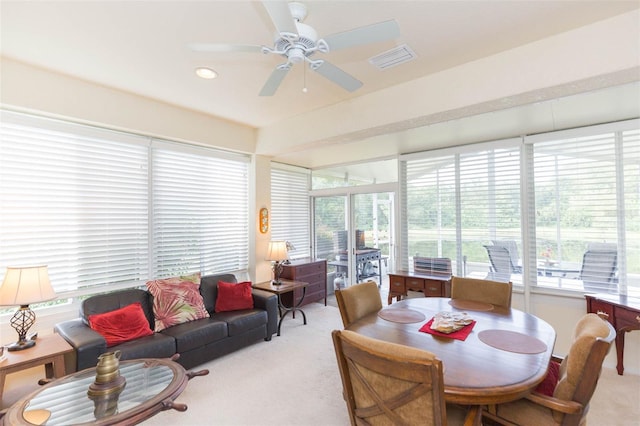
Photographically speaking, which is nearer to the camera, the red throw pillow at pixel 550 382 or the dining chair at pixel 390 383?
the dining chair at pixel 390 383

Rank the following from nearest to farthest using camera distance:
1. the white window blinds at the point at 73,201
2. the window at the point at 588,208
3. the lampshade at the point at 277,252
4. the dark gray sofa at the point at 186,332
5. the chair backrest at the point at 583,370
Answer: the chair backrest at the point at 583,370 < the dark gray sofa at the point at 186,332 < the white window blinds at the point at 73,201 < the window at the point at 588,208 < the lampshade at the point at 277,252

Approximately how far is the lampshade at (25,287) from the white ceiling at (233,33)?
71.2 inches

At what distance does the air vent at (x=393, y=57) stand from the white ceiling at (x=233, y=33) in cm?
4

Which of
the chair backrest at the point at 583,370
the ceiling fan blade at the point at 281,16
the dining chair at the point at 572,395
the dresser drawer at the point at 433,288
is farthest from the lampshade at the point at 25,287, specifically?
the dresser drawer at the point at 433,288

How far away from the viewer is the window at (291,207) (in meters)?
5.48

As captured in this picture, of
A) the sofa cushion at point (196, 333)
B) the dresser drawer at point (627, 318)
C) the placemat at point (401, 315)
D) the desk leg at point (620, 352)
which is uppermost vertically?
the placemat at point (401, 315)

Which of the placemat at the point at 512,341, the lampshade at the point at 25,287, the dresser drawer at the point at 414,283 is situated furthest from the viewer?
the dresser drawer at the point at 414,283

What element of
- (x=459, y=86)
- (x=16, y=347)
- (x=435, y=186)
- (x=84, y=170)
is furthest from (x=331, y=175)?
(x=16, y=347)

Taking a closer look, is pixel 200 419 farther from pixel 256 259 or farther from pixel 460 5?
pixel 460 5

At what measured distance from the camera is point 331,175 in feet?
19.7

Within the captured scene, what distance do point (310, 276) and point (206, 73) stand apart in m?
3.47

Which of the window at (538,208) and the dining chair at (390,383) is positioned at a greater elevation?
the window at (538,208)

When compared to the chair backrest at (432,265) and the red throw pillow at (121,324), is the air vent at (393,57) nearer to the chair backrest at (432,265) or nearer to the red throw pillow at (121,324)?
the chair backrest at (432,265)

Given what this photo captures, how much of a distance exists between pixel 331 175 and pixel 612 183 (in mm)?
4096
